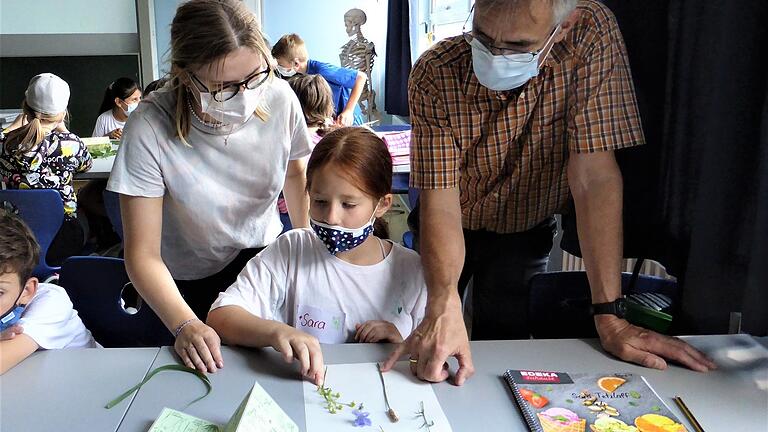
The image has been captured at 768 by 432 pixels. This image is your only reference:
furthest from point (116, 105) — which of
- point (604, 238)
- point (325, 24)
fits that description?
point (604, 238)

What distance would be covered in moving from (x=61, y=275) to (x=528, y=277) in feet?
3.97

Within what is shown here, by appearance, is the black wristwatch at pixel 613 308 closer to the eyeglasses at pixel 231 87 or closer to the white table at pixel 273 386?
the white table at pixel 273 386

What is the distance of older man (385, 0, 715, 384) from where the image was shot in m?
1.23

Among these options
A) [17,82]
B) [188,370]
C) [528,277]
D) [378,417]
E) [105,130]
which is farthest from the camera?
[17,82]

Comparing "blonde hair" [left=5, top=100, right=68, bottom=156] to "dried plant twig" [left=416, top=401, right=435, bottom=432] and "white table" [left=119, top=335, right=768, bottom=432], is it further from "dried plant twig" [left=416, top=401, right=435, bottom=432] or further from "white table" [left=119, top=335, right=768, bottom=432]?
"dried plant twig" [left=416, top=401, right=435, bottom=432]

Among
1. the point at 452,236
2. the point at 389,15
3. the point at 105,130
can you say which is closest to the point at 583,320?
the point at 452,236

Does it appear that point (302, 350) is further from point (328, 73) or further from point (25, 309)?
point (328, 73)

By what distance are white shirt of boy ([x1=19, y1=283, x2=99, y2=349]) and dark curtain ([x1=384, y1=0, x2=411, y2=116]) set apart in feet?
13.5

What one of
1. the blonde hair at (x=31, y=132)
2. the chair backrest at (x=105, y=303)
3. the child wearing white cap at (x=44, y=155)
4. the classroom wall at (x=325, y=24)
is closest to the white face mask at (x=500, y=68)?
the chair backrest at (x=105, y=303)

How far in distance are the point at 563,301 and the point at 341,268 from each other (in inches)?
22.6

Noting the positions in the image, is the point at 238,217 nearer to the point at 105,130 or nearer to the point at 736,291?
the point at 736,291

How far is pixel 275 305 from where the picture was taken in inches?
56.6

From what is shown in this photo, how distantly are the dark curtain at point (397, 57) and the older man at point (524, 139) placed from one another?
12.6ft

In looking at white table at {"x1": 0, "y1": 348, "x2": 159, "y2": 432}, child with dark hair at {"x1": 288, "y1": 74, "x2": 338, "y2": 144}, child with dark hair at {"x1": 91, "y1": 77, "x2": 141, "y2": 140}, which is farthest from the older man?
child with dark hair at {"x1": 91, "y1": 77, "x2": 141, "y2": 140}
